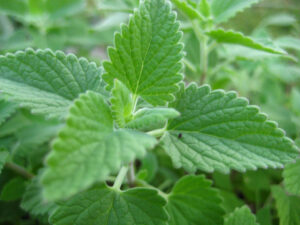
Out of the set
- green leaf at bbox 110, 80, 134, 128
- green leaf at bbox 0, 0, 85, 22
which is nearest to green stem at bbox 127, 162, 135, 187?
green leaf at bbox 110, 80, 134, 128

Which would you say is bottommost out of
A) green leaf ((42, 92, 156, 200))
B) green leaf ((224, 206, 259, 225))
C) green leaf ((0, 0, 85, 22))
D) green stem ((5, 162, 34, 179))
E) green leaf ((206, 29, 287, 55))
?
green stem ((5, 162, 34, 179))

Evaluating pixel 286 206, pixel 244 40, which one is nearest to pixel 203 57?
pixel 244 40

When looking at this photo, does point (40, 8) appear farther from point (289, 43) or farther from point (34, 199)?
point (289, 43)

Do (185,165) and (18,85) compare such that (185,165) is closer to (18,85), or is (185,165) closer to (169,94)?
(169,94)

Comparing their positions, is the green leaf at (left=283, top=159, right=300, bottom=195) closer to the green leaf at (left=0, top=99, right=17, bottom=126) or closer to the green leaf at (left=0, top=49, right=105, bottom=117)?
the green leaf at (left=0, top=49, right=105, bottom=117)

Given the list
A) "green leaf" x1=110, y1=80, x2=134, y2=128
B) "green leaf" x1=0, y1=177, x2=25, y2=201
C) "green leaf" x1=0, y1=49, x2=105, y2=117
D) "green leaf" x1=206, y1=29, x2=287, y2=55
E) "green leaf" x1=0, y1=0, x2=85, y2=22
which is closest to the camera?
"green leaf" x1=110, y1=80, x2=134, y2=128

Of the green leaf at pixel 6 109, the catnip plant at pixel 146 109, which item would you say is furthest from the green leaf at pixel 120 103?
the green leaf at pixel 6 109

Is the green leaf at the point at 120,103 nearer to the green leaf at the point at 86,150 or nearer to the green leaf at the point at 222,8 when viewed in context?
the green leaf at the point at 86,150

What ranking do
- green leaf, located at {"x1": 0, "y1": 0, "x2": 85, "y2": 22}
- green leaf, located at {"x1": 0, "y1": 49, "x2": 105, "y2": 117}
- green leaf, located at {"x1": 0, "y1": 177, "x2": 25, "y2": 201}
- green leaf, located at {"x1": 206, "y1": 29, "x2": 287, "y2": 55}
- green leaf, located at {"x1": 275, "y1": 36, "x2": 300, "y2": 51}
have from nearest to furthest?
1. green leaf, located at {"x1": 0, "y1": 49, "x2": 105, "y2": 117}
2. green leaf, located at {"x1": 206, "y1": 29, "x2": 287, "y2": 55}
3. green leaf, located at {"x1": 0, "y1": 177, "x2": 25, "y2": 201}
4. green leaf, located at {"x1": 275, "y1": 36, "x2": 300, "y2": 51}
5. green leaf, located at {"x1": 0, "y1": 0, "x2": 85, "y2": 22}
